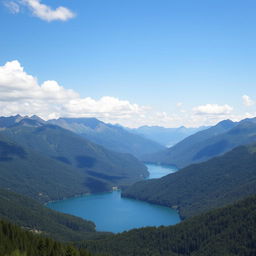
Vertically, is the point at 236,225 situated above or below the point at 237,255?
above

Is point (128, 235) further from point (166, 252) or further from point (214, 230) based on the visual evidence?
point (214, 230)

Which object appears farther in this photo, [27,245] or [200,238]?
[200,238]

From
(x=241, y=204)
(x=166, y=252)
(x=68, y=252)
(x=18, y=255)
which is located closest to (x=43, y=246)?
(x=68, y=252)

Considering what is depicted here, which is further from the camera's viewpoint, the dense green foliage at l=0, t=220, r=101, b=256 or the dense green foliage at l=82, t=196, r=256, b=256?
the dense green foliage at l=82, t=196, r=256, b=256

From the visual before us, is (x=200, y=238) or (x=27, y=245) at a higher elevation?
(x=200, y=238)
